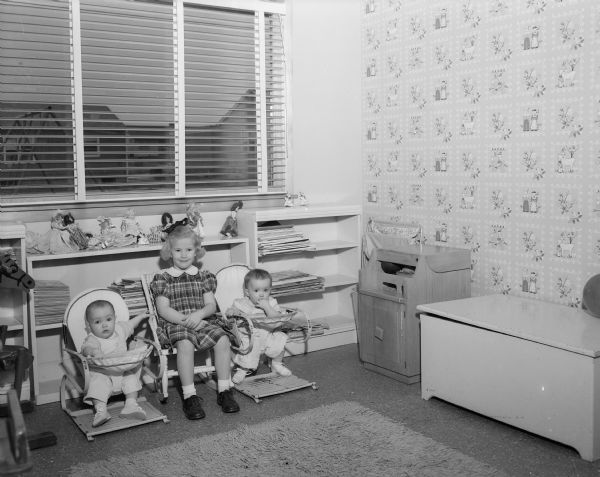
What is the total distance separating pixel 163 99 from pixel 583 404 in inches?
119

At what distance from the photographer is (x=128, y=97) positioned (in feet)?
14.6

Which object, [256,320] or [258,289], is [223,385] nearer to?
[256,320]

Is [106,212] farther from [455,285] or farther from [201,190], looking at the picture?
[455,285]

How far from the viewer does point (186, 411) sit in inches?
149

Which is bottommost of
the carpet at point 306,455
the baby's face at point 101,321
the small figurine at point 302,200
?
the carpet at point 306,455

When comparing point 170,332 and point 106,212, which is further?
point 106,212

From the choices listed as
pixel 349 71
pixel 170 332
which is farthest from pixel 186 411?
pixel 349 71

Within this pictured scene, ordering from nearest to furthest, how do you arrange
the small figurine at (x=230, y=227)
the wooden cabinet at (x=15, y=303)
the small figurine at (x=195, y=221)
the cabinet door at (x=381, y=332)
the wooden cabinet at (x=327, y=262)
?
the wooden cabinet at (x=15, y=303) → the cabinet door at (x=381, y=332) → the small figurine at (x=195, y=221) → the small figurine at (x=230, y=227) → the wooden cabinet at (x=327, y=262)

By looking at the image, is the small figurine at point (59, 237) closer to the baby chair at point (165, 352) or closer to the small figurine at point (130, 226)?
the small figurine at point (130, 226)

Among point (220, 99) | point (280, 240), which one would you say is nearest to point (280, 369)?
point (280, 240)

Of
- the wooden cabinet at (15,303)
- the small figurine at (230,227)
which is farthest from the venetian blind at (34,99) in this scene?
the small figurine at (230,227)

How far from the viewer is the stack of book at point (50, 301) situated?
3.96 metres

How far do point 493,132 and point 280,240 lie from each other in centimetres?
152

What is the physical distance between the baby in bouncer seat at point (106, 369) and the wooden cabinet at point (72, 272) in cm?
36
